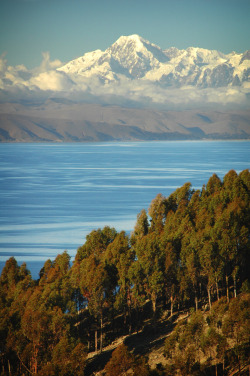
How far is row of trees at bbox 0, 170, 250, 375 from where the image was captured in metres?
39.4

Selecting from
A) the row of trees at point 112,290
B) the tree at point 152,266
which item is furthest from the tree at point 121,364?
the tree at point 152,266

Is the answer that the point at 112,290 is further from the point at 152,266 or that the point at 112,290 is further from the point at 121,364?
the point at 121,364

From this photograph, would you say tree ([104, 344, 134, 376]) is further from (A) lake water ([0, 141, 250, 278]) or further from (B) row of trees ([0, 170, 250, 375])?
(A) lake water ([0, 141, 250, 278])

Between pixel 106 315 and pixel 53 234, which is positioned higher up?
pixel 53 234

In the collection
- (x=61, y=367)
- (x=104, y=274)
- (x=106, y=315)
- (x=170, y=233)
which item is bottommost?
(x=61, y=367)

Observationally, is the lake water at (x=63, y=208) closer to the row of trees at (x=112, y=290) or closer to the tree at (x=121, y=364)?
the row of trees at (x=112, y=290)

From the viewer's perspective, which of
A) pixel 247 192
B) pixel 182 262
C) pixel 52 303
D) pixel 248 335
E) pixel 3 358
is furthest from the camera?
pixel 247 192

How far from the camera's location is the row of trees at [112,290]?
39.4 m

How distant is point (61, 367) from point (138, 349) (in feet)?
27.7

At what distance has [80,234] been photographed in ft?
332

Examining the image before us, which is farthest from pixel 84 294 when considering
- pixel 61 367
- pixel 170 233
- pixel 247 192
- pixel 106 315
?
pixel 247 192

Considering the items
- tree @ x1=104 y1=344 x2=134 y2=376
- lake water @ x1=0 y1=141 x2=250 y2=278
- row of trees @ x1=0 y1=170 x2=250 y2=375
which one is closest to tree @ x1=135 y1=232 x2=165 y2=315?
row of trees @ x1=0 y1=170 x2=250 y2=375

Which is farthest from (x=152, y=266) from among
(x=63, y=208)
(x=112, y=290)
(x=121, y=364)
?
(x=63, y=208)

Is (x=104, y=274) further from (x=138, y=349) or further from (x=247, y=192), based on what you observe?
(x=247, y=192)
